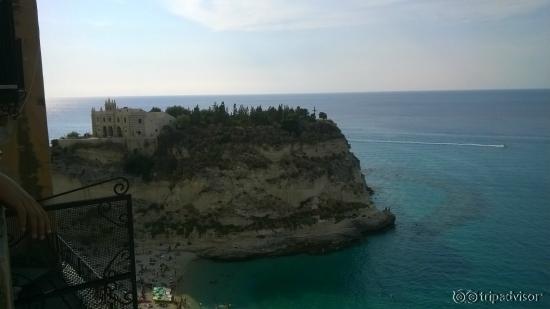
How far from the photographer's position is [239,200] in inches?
1328

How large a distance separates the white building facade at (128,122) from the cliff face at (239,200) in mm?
2111

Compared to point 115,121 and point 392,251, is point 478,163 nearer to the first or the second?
point 392,251

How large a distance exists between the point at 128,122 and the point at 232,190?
9.70 meters

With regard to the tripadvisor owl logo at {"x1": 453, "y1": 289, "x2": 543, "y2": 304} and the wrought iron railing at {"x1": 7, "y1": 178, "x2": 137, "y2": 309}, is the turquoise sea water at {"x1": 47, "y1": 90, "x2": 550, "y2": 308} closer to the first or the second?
the tripadvisor owl logo at {"x1": 453, "y1": 289, "x2": 543, "y2": 304}

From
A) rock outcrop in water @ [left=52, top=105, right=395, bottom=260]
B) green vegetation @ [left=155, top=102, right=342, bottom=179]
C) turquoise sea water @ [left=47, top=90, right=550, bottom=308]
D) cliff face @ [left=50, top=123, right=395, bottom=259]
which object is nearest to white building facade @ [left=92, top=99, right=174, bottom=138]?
green vegetation @ [left=155, top=102, right=342, bottom=179]

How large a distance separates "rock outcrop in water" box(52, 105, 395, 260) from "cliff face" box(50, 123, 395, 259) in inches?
2.8

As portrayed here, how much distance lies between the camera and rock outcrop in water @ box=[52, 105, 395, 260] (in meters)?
32.4

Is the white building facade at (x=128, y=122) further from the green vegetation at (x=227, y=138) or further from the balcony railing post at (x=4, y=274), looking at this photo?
the balcony railing post at (x=4, y=274)

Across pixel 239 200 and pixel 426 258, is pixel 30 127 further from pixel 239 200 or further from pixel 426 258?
pixel 239 200

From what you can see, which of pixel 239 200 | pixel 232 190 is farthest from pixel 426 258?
pixel 232 190

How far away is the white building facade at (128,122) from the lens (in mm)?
35781

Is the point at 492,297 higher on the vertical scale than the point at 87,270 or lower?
lower

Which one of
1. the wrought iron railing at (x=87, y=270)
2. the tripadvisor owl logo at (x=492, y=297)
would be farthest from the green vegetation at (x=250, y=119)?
the wrought iron railing at (x=87, y=270)

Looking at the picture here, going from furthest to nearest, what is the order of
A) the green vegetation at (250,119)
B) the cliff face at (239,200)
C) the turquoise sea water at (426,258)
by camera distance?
1. the green vegetation at (250,119)
2. the cliff face at (239,200)
3. the turquoise sea water at (426,258)
